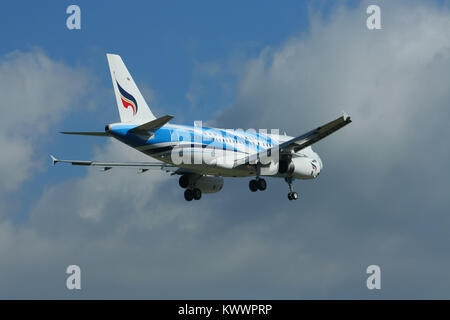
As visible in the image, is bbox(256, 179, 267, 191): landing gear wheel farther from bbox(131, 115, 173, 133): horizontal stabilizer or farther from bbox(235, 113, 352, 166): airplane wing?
bbox(131, 115, 173, 133): horizontal stabilizer

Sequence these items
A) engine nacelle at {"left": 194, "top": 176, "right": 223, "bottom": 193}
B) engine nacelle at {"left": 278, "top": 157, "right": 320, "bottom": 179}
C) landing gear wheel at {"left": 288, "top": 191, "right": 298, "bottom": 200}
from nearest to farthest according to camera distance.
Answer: engine nacelle at {"left": 278, "top": 157, "right": 320, "bottom": 179}
landing gear wheel at {"left": 288, "top": 191, "right": 298, "bottom": 200}
engine nacelle at {"left": 194, "top": 176, "right": 223, "bottom": 193}

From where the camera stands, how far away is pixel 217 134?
192 feet

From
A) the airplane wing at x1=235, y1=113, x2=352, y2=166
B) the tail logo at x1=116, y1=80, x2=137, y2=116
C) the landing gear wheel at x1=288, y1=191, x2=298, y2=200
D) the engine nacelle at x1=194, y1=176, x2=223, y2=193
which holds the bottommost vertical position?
the landing gear wheel at x1=288, y1=191, x2=298, y2=200

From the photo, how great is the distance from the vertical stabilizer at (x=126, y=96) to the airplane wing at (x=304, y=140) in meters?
7.83

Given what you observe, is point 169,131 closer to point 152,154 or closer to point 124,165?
point 152,154

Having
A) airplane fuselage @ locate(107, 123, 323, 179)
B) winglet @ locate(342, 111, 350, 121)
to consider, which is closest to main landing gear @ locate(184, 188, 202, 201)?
airplane fuselage @ locate(107, 123, 323, 179)

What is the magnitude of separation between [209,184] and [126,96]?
11.3 meters

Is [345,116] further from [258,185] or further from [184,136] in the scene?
[184,136]

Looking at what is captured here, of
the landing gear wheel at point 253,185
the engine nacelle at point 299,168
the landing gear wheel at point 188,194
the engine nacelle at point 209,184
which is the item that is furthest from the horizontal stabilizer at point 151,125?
the engine nacelle at point 299,168

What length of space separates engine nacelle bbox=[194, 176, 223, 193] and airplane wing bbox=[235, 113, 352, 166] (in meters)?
5.25

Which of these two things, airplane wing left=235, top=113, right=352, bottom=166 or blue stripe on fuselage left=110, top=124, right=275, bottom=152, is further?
blue stripe on fuselage left=110, top=124, right=275, bottom=152

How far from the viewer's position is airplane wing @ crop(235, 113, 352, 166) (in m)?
53.3
